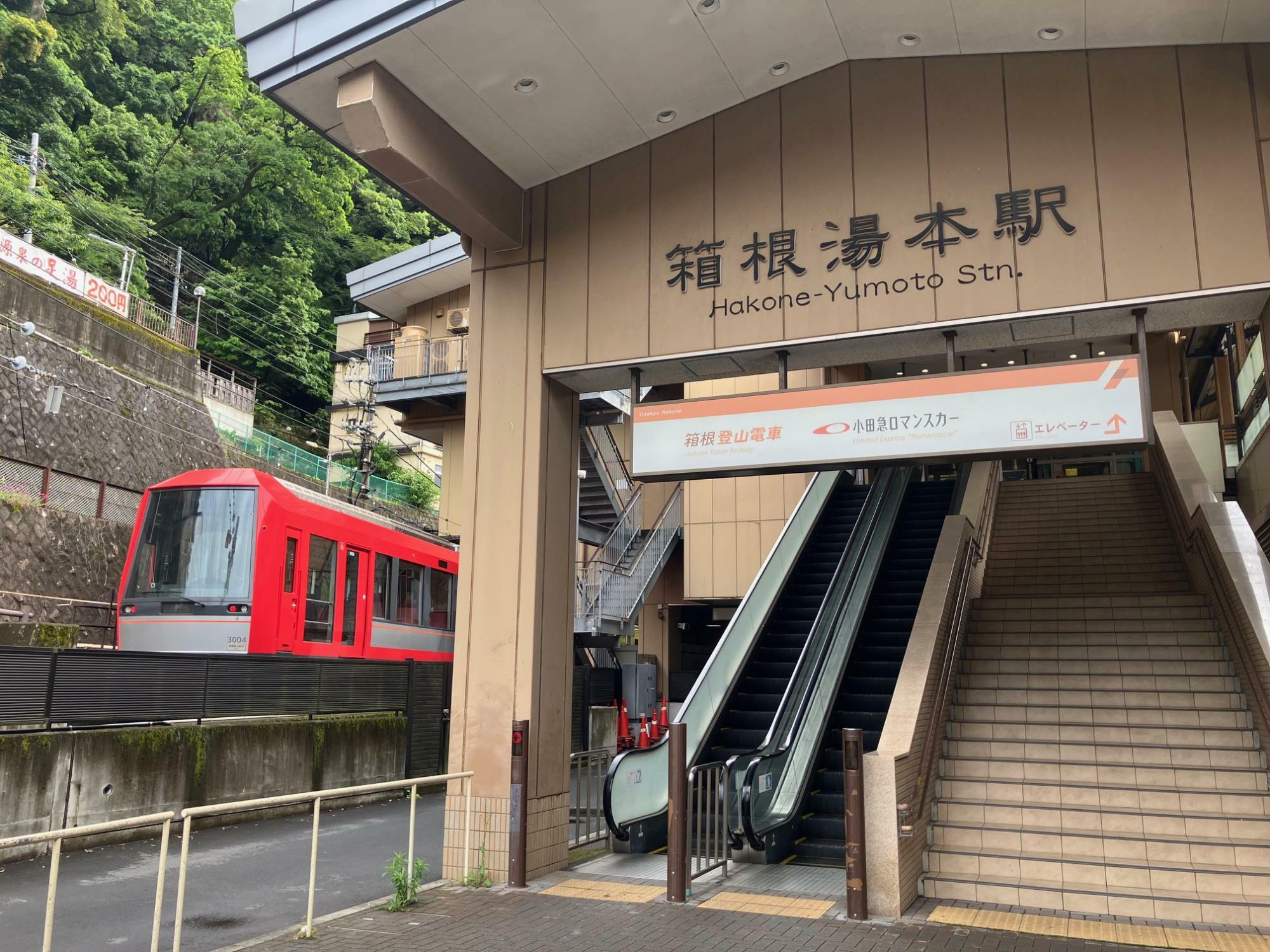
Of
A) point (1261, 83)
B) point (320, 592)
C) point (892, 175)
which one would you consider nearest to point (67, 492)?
point (320, 592)

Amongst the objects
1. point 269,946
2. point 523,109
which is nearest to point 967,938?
point 269,946

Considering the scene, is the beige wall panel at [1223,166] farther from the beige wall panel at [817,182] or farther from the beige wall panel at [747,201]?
the beige wall panel at [747,201]

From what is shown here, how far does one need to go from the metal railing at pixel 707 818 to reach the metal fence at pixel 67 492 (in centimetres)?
1347

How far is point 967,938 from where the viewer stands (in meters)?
6.13

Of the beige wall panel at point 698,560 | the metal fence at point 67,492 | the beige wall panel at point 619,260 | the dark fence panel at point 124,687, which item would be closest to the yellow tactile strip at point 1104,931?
the beige wall panel at point 619,260

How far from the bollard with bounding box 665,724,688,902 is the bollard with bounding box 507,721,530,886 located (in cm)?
113

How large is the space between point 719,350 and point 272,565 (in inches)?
310

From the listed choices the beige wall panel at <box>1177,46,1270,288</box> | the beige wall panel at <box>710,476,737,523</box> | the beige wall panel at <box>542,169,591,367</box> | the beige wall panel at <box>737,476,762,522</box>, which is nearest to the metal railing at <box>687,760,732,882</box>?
the beige wall panel at <box>542,169,591,367</box>

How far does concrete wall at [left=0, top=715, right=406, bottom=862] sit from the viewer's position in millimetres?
8023

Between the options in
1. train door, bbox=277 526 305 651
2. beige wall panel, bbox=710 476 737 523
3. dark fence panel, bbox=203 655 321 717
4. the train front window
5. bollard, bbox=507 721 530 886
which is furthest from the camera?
beige wall panel, bbox=710 476 737 523

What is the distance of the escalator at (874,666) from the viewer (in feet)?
29.3

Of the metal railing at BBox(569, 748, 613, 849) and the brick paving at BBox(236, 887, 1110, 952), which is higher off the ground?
the metal railing at BBox(569, 748, 613, 849)

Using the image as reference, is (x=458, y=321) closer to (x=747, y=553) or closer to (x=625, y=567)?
(x=625, y=567)

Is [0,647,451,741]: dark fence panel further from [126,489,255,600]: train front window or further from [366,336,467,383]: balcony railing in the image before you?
[366,336,467,383]: balcony railing
